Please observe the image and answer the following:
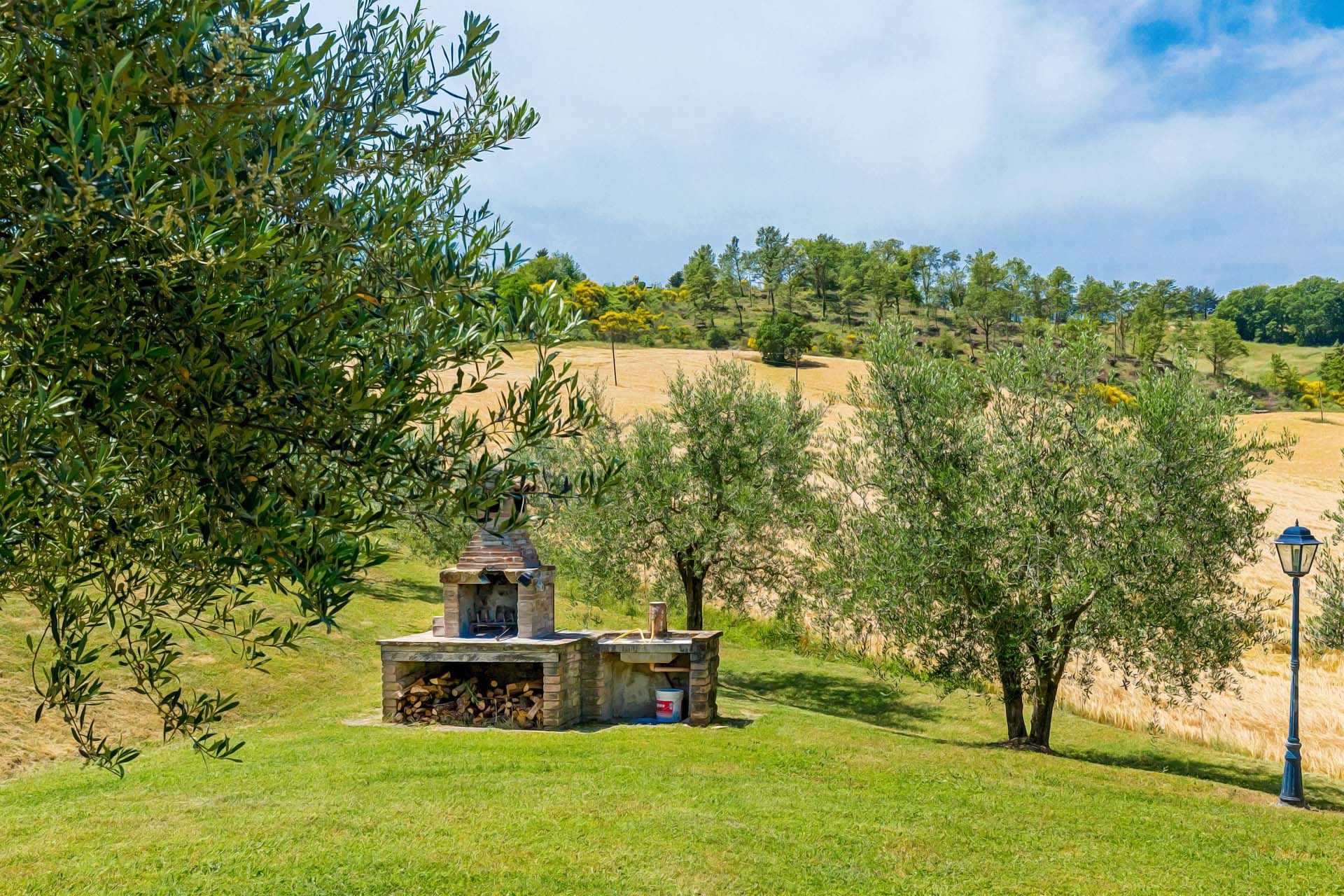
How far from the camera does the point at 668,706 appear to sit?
19.6 metres

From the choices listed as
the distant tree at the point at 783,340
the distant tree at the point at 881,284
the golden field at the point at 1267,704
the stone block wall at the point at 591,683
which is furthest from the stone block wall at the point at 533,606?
the distant tree at the point at 881,284

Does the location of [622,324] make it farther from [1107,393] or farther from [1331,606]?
[1331,606]

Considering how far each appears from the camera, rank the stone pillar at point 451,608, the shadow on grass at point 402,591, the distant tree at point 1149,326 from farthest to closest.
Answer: the distant tree at point 1149,326, the shadow on grass at point 402,591, the stone pillar at point 451,608

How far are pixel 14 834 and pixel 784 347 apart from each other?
8406 cm

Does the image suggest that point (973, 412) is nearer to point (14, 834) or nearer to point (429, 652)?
point (429, 652)

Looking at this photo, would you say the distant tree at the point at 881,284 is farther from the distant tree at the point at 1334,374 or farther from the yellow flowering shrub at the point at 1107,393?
the yellow flowering shrub at the point at 1107,393

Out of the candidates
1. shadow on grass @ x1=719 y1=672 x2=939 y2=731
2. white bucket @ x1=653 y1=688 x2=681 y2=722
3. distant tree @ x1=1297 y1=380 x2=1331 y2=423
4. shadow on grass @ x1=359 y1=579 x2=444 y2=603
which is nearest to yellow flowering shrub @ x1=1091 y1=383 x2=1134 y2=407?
shadow on grass @ x1=719 y1=672 x2=939 y2=731

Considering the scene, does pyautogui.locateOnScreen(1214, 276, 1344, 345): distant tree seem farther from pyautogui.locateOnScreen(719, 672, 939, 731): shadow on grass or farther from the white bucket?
the white bucket

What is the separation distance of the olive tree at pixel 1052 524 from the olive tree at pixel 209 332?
13.8 meters

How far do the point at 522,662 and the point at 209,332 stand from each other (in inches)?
594

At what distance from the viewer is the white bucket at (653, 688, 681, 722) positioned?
19.6 metres

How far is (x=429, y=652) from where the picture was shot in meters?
19.1

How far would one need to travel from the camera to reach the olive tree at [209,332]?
4168 millimetres

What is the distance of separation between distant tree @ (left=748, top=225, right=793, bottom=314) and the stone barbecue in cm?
10127
